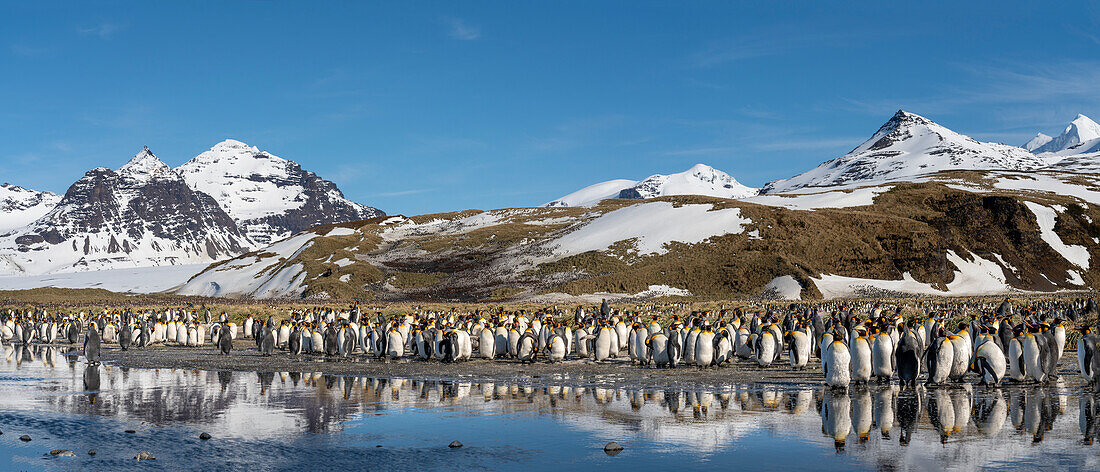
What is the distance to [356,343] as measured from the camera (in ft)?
97.1

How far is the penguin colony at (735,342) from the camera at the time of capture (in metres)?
17.1

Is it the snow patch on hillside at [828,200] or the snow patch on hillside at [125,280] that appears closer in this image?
the snow patch on hillside at [828,200]

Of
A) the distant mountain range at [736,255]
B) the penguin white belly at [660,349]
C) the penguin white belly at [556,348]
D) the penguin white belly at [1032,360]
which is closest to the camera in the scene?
the penguin white belly at [1032,360]

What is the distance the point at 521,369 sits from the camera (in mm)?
22828

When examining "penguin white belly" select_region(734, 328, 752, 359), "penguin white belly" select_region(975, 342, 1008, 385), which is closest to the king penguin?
"penguin white belly" select_region(734, 328, 752, 359)

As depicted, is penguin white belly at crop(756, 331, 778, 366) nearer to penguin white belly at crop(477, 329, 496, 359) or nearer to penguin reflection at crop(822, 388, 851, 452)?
penguin reflection at crop(822, 388, 851, 452)

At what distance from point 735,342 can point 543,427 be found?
37.4 feet

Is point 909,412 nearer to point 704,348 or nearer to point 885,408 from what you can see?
point 885,408

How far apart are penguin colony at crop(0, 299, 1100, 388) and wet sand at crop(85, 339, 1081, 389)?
1.39ft

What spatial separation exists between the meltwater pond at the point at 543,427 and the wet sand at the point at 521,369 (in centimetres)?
98

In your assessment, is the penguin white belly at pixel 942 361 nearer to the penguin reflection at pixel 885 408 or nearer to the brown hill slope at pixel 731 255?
the penguin reflection at pixel 885 408

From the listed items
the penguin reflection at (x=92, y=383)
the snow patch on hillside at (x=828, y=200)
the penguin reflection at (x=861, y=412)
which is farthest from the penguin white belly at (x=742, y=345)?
the snow patch on hillside at (x=828, y=200)

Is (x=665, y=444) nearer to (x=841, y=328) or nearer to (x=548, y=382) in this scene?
(x=548, y=382)

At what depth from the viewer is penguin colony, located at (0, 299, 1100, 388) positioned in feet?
56.2
